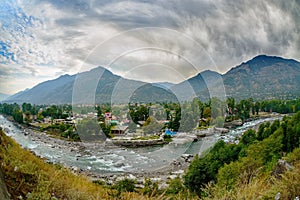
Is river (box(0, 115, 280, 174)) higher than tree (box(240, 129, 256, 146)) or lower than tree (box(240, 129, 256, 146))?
lower

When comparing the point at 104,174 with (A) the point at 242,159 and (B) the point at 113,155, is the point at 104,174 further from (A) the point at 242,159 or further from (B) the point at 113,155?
(A) the point at 242,159

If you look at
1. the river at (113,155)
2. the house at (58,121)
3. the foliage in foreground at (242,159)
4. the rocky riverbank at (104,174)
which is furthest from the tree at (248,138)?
the house at (58,121)

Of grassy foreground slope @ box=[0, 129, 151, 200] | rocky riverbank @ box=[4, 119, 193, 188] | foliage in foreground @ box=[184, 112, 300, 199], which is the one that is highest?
grassy foreground slope @ box=[0, 129, 151, 200]

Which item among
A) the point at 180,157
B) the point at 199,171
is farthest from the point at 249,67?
the point at 199,171

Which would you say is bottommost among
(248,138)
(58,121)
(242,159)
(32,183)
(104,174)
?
(104,174)

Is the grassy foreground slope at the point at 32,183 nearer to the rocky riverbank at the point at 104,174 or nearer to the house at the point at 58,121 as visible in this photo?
the rocky riverbank at the point at 104,174

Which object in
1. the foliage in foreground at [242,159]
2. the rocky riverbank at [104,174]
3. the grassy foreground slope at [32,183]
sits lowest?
the rocky riverbank at [104,174]

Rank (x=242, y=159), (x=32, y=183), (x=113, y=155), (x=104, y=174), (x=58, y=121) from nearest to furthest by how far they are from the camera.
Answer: (x=32, y=183)
(x=242, y=159)
(x=104, y=174)
(x=113, y=155)
(x=58, y=121)

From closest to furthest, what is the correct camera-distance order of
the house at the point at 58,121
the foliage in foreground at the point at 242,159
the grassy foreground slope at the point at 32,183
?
the grassy foreground slope at the point at 32,183
the foliage in foreground at the point at 242,159
the house at the point at 58,121

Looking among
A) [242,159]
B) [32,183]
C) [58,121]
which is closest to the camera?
[32,183]

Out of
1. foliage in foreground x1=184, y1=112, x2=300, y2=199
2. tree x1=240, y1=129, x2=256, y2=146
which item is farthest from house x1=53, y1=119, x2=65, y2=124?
foliage in foreground x1=184, y1=112, x2=300, y2=199

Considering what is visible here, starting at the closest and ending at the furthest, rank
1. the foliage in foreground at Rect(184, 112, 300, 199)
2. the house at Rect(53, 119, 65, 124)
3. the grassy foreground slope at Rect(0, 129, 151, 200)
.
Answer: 1. the grassy foreground slope at Rect(0, 129, 151, 200)
2. the foliage in foreground at Rect(184, 112, 300, 199)
3. the house at Rect(53, 119, 65, 124)

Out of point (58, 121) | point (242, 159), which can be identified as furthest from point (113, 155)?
point (58, 121)

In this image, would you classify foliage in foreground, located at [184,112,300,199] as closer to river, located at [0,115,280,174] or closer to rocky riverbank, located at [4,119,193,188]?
rocky riverbank, located at [4,119,193,188]
